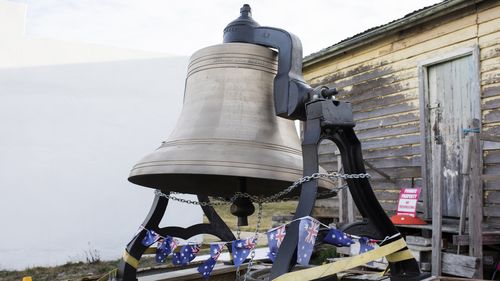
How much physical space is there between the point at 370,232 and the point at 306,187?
0.65 m

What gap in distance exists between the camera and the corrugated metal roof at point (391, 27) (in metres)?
6.95

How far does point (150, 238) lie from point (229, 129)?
3.03ft

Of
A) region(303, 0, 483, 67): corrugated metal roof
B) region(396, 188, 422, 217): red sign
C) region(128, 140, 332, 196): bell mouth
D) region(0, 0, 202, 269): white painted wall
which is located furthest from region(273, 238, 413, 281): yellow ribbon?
region(0, 0, 202, 269): white painted wall

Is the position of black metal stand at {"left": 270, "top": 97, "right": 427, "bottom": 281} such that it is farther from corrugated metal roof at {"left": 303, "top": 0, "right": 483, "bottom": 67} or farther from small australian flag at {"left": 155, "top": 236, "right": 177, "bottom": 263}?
corrugated metal roof at {"left": 303, "top": 0, "right": 483, "bottom": 67}

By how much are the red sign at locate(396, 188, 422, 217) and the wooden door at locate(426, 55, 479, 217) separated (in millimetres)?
372

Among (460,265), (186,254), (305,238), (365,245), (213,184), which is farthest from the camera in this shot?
(460,265)

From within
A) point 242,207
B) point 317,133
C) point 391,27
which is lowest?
point 242,207

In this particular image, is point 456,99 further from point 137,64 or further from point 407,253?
point 137,64

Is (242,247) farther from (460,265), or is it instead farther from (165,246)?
(460,265)

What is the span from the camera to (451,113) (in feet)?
23.8

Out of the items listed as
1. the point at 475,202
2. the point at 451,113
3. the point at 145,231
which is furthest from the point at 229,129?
the point at 451,113

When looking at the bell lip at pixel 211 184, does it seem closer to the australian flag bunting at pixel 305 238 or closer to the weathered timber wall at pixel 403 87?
the australian flag bunting at pixel 305 238

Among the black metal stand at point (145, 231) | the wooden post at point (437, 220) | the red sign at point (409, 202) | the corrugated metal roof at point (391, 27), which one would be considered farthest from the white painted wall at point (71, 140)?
the black metal stand at point (145, 231)

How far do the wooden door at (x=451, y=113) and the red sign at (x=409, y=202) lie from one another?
14.7 inches
